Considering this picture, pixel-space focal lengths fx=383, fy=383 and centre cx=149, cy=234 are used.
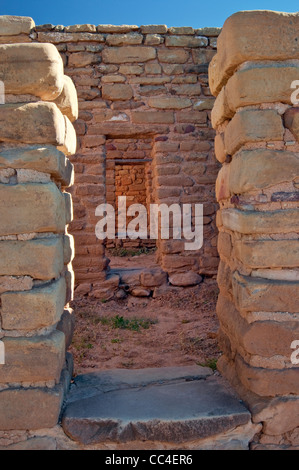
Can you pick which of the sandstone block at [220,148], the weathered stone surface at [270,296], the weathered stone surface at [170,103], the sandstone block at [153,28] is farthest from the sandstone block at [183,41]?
the weathered stone surface at [270,296]

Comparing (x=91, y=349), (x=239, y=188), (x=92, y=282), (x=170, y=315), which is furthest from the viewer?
(x=92, y=282)

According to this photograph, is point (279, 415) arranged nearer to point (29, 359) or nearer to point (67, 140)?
point (29, 359)

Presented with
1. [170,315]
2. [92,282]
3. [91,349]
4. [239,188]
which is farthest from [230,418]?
[92,282]

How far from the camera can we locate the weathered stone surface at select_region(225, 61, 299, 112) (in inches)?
75.7

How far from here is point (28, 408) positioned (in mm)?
1851

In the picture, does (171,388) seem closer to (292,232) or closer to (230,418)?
(230,418)

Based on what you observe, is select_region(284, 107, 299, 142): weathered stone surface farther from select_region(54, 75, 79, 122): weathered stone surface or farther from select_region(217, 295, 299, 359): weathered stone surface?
select_region(54, 75, 79, 122): weathered stone surface

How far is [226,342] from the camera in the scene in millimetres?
2436

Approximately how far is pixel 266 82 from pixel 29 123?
46.7 inches

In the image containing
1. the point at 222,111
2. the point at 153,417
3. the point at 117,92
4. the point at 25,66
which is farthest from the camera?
the point at 117,92

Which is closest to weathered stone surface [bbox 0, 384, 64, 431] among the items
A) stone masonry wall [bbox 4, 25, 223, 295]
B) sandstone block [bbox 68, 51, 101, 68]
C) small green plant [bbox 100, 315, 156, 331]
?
small green plant [bbox 100, 315, 156, 331]

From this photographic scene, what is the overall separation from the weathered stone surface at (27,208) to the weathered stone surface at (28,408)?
78 centimetres

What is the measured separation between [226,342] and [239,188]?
40.4 inches

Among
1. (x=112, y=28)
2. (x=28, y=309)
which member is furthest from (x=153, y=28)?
(x=28, y=309)
